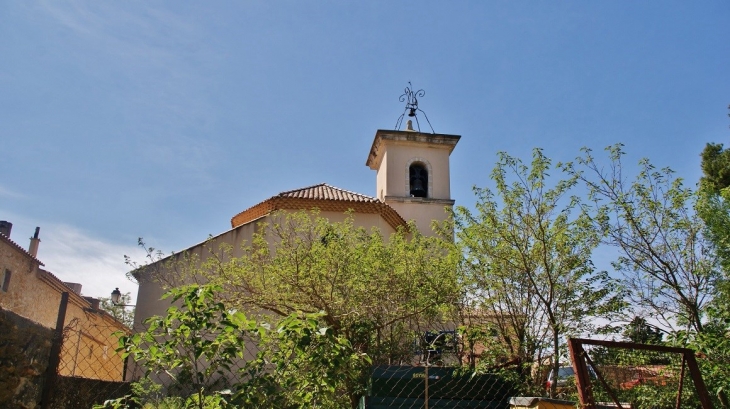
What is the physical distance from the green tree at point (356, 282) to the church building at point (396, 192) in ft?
23.1

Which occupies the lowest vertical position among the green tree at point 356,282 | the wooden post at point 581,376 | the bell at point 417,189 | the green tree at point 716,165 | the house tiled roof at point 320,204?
the wooden post at point 581,376

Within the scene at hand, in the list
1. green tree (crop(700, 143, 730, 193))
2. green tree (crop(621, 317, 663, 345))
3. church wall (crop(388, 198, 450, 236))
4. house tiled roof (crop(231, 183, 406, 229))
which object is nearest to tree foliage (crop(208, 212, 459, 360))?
green tree (crop(621, 317, 663, 345))

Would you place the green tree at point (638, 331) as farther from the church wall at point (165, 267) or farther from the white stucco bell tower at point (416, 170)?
the white stucco bell tower at point (416, 170)

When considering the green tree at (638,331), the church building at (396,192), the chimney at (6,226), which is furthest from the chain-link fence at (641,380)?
the chimney at (6,226)

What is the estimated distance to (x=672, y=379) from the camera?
232 inches

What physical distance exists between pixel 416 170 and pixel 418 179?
0.47m

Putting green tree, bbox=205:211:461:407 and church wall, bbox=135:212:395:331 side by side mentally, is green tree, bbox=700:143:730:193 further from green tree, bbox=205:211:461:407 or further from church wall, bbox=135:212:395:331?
church wall, bbox=135:212:395:331

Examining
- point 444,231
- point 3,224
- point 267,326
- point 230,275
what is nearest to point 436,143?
point 444,231

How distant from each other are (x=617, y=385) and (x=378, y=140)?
1590 centimetres

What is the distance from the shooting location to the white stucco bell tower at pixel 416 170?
2027cm

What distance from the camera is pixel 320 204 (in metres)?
16.3

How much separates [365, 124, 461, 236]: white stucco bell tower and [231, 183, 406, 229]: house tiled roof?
2.93 metres

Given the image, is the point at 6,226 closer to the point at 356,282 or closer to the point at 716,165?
the point at 356,282

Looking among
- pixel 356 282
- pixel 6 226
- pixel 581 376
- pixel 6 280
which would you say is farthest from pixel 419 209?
pixel 581 376
